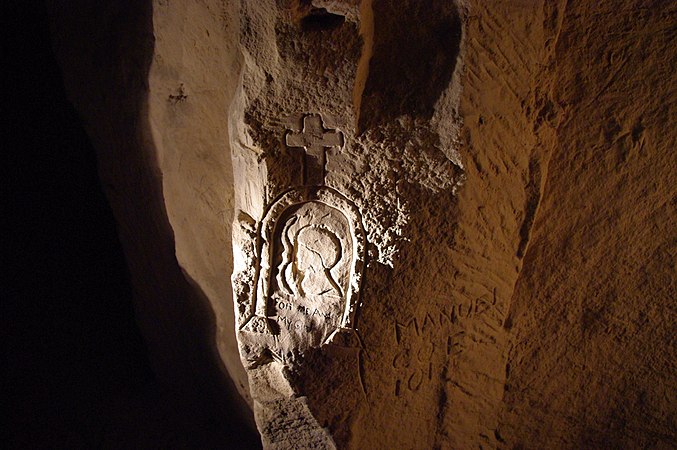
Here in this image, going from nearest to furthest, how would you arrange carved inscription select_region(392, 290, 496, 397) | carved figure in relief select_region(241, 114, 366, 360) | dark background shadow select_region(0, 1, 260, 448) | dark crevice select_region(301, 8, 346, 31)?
dark crevice select_region(301, 8, 346, 31) < carved figure in relief select_region(241, 114, 366, 360) < carved inscription select_region(392, 290, 496, 397) < dark background shadow select_region(0, 1, 260, 448)

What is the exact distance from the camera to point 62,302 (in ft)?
10.1

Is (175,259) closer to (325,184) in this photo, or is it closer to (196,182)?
(196,182)

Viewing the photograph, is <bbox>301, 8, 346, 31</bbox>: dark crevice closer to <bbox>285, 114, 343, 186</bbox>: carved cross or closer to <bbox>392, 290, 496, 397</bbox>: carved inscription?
<bbox>285, 114, 343, 186</bbox>: carved cross

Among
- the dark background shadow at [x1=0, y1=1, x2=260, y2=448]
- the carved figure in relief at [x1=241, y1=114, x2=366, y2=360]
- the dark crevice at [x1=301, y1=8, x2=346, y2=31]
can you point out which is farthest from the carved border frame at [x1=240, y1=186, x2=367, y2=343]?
the dark background shadow at [x1=0, y1=1, x2=260, y2=448]

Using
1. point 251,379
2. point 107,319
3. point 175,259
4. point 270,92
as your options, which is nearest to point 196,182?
point 175,259

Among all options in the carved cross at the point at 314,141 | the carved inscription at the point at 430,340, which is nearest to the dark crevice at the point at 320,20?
the carved cross at the point at 314,141

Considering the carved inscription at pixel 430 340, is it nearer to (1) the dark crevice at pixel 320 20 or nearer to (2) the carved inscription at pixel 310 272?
(2) the carved inscription at pixel 310 272

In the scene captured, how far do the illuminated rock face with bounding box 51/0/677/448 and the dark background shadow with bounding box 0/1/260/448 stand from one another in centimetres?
85

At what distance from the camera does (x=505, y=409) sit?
7.36ft

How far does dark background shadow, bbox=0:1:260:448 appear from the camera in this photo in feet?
9.19

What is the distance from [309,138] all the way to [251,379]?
96 centimetres

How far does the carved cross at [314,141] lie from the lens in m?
1.70

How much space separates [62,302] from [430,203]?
2.50m

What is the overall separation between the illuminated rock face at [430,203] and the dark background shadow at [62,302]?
0.85 m
